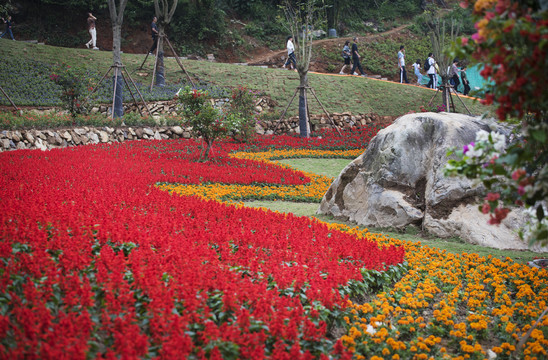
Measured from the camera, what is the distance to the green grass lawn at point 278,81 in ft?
73.7

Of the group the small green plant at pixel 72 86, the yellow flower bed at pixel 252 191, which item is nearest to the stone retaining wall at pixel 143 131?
the small green plant at pixel 72 86

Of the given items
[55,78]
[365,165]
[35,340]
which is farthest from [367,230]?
[55,78]

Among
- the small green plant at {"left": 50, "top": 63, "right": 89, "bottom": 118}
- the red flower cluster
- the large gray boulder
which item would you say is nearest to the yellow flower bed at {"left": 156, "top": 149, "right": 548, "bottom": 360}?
the red flower cluster

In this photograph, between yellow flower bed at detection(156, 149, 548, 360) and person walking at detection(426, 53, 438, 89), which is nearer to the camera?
yellow flower bed at detection(156, 149, 548, 360)

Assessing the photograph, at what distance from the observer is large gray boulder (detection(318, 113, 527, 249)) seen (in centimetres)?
661

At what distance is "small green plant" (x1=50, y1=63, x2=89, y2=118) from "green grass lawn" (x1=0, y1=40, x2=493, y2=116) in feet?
20.7

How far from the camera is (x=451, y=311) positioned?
168 inches

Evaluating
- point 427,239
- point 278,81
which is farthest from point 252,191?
point 278,81

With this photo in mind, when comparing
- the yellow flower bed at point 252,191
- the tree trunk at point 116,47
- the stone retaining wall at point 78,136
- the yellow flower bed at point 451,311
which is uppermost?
the tree trunk at point 116,47

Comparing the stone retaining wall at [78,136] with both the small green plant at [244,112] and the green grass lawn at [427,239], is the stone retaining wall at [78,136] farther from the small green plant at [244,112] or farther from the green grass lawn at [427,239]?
the green grass lawn at [427,239]

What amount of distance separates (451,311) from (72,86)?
48.9 ft

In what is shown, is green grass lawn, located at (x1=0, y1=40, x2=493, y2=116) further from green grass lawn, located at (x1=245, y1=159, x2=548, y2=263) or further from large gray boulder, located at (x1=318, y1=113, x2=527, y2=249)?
large gray boulder, located at (x1=318, y1=113, x2=527, y2=249)

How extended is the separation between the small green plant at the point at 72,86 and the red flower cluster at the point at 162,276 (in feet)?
31.4

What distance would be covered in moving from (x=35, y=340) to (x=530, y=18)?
3.25 metres
